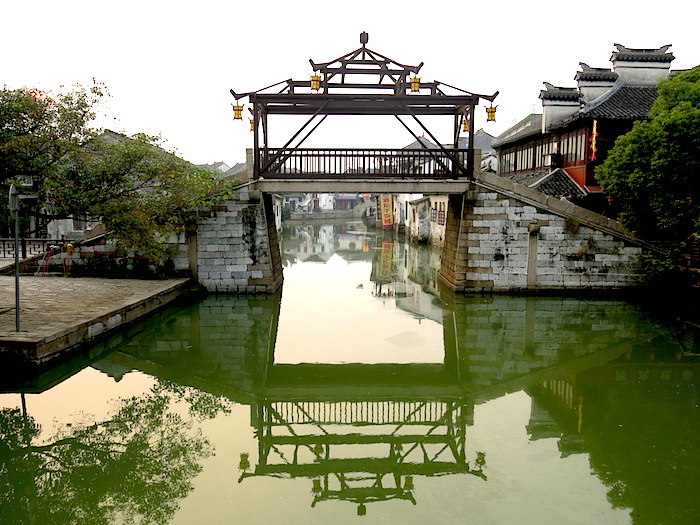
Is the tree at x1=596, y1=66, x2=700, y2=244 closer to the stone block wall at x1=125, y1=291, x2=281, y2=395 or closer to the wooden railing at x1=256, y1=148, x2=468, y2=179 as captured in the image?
the wooden railing at x1=256, y1=148, x2=468, y2=179

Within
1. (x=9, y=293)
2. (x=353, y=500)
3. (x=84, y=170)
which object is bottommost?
(x=353, y=500)

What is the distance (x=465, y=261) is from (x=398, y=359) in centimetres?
644

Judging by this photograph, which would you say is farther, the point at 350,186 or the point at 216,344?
the point at 350,186

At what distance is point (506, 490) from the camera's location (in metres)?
5.85

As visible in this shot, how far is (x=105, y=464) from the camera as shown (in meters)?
6.46

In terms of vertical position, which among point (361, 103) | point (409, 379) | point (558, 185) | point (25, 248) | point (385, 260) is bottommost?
point (409, 379)

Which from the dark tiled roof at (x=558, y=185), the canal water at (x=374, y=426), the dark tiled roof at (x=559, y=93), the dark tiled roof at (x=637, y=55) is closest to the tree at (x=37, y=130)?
the canal water at (x=374, y=426)

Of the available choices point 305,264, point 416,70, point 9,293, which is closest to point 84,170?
point 9,293

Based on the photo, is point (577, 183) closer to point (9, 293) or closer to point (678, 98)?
point (678, 98)

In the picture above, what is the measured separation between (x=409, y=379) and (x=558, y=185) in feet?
41.6

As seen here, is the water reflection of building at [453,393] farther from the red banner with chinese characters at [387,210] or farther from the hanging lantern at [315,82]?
the red banner with chinese characters at [387,210]

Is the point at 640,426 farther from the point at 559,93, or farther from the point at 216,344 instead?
the point at 559,93

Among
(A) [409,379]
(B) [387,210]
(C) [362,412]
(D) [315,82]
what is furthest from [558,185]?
(B) [387,210]

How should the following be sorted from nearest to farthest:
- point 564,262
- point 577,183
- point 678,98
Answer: point 678,98 → point 564,262 → point 577,183
